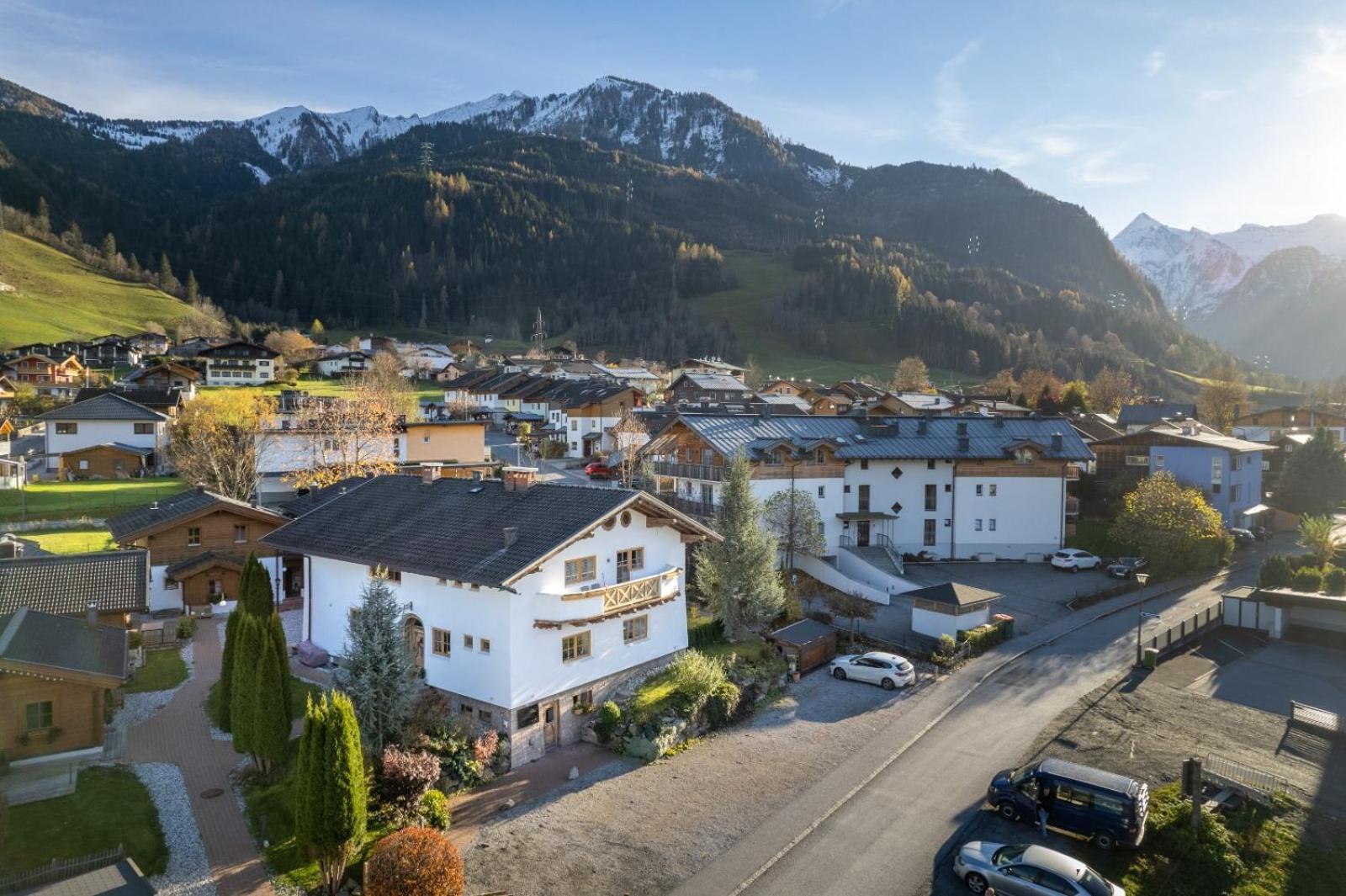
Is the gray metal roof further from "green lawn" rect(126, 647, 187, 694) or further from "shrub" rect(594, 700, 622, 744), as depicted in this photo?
"shrub" rect(594, 700, 622, 744)

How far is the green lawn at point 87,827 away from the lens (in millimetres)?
16075

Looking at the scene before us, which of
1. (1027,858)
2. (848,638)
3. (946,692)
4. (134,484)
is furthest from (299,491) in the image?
(1027,858)

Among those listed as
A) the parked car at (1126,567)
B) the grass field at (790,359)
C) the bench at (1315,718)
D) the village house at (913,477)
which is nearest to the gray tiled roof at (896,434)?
the village house at (913,477)

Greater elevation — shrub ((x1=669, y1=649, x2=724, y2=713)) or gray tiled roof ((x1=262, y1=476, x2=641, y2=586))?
gray tiled roof ((x1=262, y1=476, x2=641, y2=586))

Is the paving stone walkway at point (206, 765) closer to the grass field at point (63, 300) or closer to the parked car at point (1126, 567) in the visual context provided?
the parked car at point (1126, 567)

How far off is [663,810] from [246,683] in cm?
1106

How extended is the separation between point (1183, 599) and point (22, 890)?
44.5 meters

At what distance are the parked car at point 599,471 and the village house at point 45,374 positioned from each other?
73.9 m

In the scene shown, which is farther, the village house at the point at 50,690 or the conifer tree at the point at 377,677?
the conifer tree at the point at 377,677

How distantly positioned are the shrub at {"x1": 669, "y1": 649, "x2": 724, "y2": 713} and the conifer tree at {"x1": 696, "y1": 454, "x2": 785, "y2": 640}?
638 cm

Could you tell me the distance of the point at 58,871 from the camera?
15250 mm

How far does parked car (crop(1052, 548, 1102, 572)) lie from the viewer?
44500 mm

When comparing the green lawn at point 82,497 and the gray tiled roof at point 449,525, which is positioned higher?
the gray tiled roof at point 449,525

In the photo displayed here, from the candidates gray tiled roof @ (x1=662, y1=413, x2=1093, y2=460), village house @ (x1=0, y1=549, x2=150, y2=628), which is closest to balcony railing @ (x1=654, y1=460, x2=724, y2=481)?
gray tiled roof @ (x1=662, y1=413, x2=1093, y2=460)
